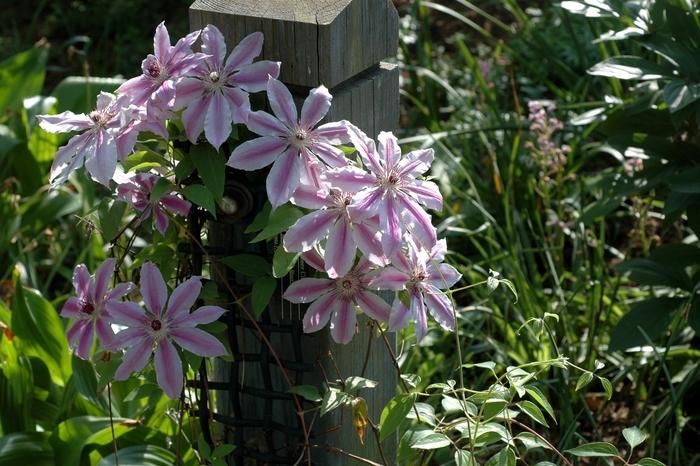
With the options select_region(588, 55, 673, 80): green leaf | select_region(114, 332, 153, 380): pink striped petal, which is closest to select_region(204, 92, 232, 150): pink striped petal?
select_region(114, 332, 153, 380): pink striped petal

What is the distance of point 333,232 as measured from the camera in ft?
4.56

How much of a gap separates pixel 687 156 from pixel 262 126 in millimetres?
1204

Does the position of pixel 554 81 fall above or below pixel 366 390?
above

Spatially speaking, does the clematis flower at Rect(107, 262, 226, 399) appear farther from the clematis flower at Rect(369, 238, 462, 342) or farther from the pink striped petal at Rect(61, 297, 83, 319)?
the clematis flower at Rect(369, 238, 462, 342)

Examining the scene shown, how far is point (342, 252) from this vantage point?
1.38m

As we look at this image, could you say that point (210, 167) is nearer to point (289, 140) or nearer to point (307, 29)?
point (289, 140)

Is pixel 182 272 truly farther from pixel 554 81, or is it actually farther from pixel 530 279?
pixel 554 81

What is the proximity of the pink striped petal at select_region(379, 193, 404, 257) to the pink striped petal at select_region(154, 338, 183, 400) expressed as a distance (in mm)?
354

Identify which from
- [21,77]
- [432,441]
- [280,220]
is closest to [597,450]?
[432,441]

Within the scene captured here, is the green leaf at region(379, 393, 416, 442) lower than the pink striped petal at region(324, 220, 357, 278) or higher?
lower

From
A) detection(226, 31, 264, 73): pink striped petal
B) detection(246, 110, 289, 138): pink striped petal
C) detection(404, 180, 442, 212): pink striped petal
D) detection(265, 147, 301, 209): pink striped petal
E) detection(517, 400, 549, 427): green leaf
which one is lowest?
detection(517, 400, 549, 427): green leaf

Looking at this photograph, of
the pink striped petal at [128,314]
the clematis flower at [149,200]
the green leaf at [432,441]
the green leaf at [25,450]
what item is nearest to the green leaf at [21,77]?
the green leaf at [25,450]

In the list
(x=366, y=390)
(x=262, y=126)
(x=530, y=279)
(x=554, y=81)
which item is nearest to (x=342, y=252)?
(x=262, y=126)

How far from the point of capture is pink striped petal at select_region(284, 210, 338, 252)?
137cm
